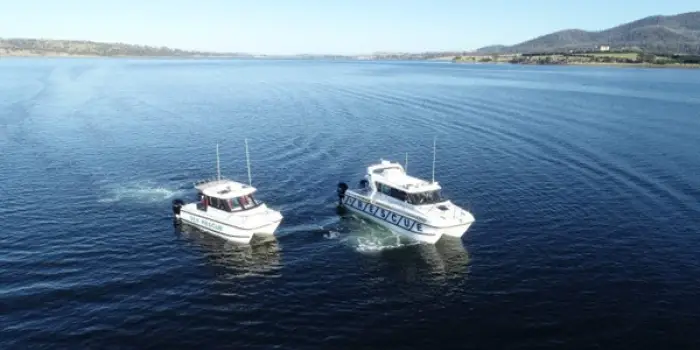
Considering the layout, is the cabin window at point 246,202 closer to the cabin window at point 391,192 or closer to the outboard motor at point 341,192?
the outboard motor at point 341,192

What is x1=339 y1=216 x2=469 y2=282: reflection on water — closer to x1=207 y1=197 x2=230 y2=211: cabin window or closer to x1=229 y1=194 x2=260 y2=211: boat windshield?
x1=229 y1=194 x2=260 y2=211: boat windshield

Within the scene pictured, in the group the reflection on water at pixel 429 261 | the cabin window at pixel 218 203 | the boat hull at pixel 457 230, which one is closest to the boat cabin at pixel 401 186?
the boat hull at pixel 457 230

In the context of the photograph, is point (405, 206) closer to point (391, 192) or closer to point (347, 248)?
point (391, 192)

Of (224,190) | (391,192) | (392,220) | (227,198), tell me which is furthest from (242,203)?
(391,192)

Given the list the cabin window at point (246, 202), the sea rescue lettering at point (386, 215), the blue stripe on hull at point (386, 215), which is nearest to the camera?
the blue stripe on hull at point (386, 215)

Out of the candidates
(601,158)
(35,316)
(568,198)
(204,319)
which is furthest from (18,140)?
(601,158)

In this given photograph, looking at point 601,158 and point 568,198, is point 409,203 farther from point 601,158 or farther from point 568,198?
point 601,158
